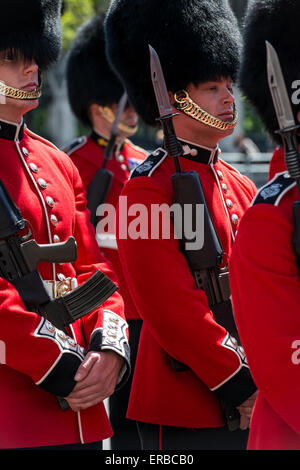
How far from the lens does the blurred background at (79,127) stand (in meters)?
13.1

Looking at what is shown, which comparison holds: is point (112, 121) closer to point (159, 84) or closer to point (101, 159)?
point (101, 159)

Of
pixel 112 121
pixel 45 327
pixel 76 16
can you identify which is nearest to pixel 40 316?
pixel 45 327

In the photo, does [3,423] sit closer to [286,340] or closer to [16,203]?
[16,203]

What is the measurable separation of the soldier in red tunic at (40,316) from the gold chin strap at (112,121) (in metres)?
Result: 1.97

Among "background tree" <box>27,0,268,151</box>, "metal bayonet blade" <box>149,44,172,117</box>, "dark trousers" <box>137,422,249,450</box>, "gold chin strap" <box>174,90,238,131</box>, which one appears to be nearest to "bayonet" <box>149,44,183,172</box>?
"metal bayonet blade" <box>149,44,172,117</box>

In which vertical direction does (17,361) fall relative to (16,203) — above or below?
below

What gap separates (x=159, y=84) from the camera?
2975 mm

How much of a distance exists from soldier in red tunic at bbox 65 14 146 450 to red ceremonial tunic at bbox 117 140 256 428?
3.51 feet

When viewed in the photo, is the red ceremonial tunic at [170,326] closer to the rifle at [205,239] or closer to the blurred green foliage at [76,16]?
the rifle at [205,239]

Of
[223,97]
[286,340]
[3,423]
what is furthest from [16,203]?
[286,340]

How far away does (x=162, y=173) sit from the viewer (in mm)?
3068

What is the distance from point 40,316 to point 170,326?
458 millimetres

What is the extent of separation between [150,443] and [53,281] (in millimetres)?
689

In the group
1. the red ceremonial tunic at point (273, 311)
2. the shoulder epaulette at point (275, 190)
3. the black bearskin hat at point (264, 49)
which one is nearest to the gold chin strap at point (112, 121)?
the black bearskin hat at point (264, 49)
